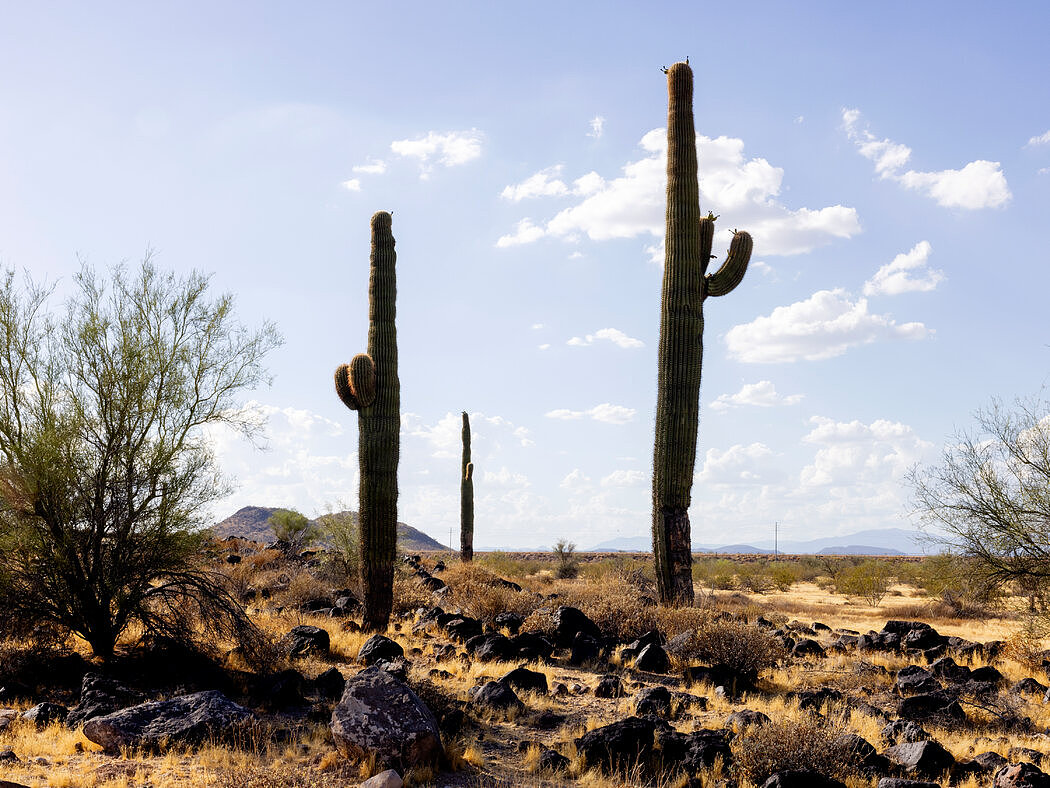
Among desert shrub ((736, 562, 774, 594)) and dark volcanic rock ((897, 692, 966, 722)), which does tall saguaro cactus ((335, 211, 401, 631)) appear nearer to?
dark volcanic rock ((897, 692, 966, 722))

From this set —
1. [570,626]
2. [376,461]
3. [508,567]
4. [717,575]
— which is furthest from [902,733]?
[508,567]

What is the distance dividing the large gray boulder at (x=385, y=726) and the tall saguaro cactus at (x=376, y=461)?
7342mm

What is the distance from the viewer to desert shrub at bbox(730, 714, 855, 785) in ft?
23.6

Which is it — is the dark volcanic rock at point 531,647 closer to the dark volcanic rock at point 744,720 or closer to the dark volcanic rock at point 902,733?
the dark volcanic rock at point 744,720

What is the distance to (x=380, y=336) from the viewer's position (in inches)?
620

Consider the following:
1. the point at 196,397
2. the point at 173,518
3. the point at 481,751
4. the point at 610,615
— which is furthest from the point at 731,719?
the point at 196,397

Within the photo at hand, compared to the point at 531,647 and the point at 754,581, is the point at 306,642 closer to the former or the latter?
the point at 531,647

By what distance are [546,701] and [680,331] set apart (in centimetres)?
824

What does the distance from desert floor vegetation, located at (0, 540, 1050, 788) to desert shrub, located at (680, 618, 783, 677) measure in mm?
26

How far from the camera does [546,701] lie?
390 inches

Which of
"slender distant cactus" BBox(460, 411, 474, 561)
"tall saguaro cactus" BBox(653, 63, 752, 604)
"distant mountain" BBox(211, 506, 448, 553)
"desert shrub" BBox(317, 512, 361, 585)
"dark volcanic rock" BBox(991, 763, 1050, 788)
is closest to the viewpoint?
"dark volcanic rock" BBox(991, 763, 1050, 788)

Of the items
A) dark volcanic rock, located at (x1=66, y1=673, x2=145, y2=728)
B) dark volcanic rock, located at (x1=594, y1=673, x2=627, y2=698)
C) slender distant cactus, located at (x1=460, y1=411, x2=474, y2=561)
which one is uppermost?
slender distant cactus, located at (x1=460, y1=411, x2=474, y2=561)

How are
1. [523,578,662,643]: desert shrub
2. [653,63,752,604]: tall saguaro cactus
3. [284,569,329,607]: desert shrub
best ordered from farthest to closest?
[284,569,329,607]: desert shrub → [653,63,752,604]: tall saguaro cactus → [523,578,662,643]: desert shrub

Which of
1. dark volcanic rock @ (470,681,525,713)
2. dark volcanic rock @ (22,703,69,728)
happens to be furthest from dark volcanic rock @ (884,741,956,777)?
dark volcanic rock @ (22,703,69,728)
